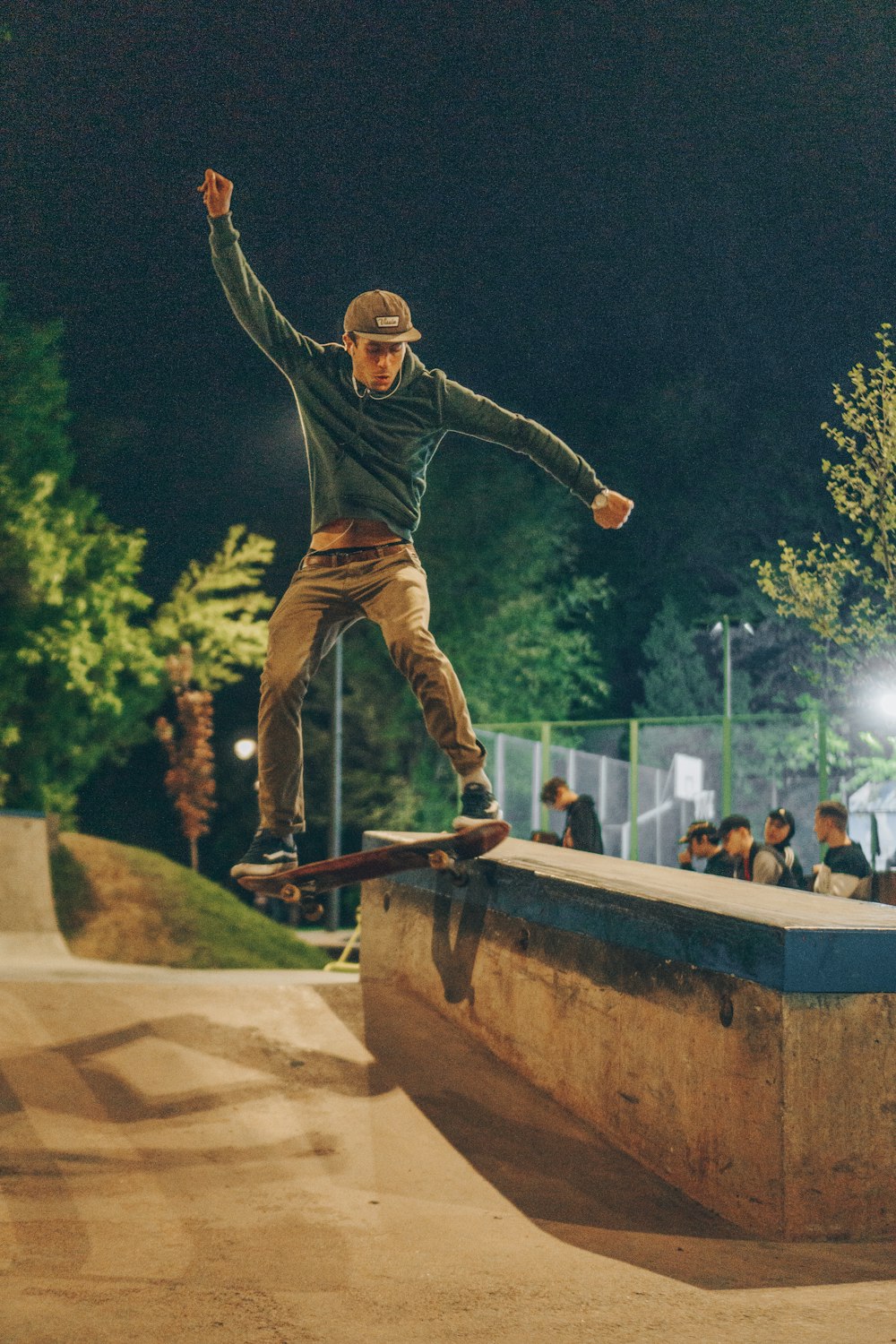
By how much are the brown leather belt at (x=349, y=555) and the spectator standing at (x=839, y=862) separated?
13.9ft

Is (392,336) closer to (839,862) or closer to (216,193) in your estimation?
(216,193)

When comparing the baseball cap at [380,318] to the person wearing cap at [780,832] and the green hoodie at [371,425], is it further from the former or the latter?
the person wearing cap at [780,832]

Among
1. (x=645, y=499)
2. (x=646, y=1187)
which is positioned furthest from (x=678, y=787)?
(x=645, y=499)

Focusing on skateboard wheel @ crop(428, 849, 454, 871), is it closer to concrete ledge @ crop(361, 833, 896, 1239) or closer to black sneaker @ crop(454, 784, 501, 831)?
black sneaker @ crop(454, 784, 501, 831)

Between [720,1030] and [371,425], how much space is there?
314 centimetres

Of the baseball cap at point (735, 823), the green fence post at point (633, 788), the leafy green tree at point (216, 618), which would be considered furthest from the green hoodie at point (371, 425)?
the leafy green tree at point (216, 618)

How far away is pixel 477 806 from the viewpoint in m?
6.00

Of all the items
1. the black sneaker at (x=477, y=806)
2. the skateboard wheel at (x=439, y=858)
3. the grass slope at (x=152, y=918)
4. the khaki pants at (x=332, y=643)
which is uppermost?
the khaki pants at (x=332, y=643)

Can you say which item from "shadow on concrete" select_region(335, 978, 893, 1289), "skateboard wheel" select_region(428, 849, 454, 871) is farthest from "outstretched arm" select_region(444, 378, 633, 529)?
"shadow on concrete" select_region(335, 978, 893, 1289)

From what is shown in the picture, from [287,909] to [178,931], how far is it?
22.6 meters

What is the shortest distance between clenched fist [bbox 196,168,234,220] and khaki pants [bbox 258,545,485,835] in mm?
1620

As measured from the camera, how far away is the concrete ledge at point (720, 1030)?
426 centimetres

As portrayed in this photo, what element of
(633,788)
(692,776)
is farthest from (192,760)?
(692,776)

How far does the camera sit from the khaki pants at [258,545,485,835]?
5926 millimetres
